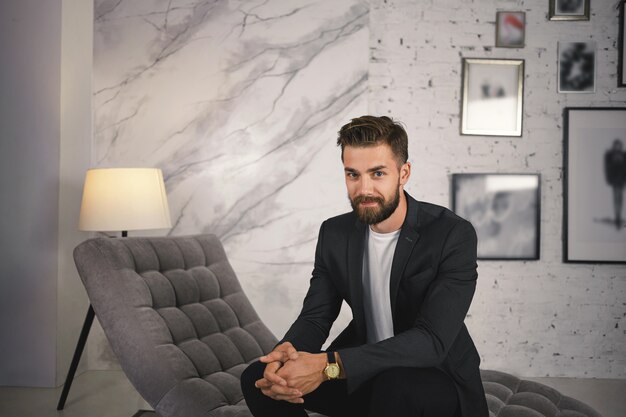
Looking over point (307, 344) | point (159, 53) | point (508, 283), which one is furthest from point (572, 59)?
point (307, 344)

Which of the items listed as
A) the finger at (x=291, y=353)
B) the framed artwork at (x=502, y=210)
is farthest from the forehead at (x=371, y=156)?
the framed artwork at (x=502, y=210)

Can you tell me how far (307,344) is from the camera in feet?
6.59

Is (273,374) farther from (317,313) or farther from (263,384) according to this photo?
(317,313)

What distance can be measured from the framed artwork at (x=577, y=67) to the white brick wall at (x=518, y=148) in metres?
0.04

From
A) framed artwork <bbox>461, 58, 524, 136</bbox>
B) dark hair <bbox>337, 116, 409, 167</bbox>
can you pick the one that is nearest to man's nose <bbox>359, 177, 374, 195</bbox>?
dark hair <bbox>337, 116, 409, 167</bbox>

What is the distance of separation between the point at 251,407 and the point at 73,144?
102 inches

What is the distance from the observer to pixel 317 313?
2.12 meters

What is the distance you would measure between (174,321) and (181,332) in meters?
0.05

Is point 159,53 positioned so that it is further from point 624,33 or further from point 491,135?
point 624,33

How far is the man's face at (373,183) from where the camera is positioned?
6.59 feet

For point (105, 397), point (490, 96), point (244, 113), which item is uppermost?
point (490, 96)

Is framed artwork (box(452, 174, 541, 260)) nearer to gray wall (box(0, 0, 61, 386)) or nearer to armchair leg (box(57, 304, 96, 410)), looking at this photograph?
armchair leg (box(57, 304, 96, 410))

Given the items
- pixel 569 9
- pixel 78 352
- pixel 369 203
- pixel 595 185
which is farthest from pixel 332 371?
pixel 569 9

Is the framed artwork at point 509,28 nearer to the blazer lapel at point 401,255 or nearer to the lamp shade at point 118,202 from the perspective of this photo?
the lamp shade at point 118,202
